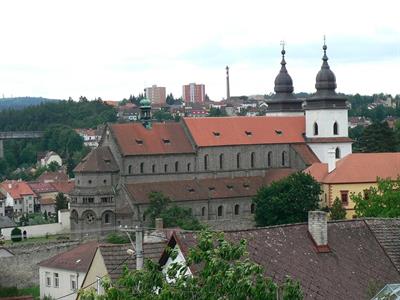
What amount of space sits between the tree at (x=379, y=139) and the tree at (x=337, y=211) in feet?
97.5

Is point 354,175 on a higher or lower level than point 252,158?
lower

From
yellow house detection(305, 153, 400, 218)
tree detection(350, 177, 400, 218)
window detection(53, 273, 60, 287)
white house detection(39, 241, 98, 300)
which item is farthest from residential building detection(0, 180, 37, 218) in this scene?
window detection(53, 273, 60, 287)

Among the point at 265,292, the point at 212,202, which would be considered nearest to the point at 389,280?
the point at 265,292

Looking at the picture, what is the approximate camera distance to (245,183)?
255ft

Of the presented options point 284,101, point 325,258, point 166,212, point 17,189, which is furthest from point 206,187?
point 325,258

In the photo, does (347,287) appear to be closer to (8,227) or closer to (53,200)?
(8,227)

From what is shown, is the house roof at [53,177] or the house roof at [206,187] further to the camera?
the house roof at [53,177]

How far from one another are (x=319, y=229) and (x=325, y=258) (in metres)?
0.65

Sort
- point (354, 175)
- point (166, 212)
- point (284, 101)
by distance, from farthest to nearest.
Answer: point (284, 101) < point (354, 175) < point (166, 212)

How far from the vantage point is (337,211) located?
66.7m

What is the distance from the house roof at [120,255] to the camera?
81.5 feet

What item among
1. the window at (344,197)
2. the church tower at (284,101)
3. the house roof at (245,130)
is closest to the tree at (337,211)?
the window at (344,197)

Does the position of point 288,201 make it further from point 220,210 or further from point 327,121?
point 327,121

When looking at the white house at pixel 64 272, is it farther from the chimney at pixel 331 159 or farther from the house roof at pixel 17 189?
the house roof at pixel 17 189
